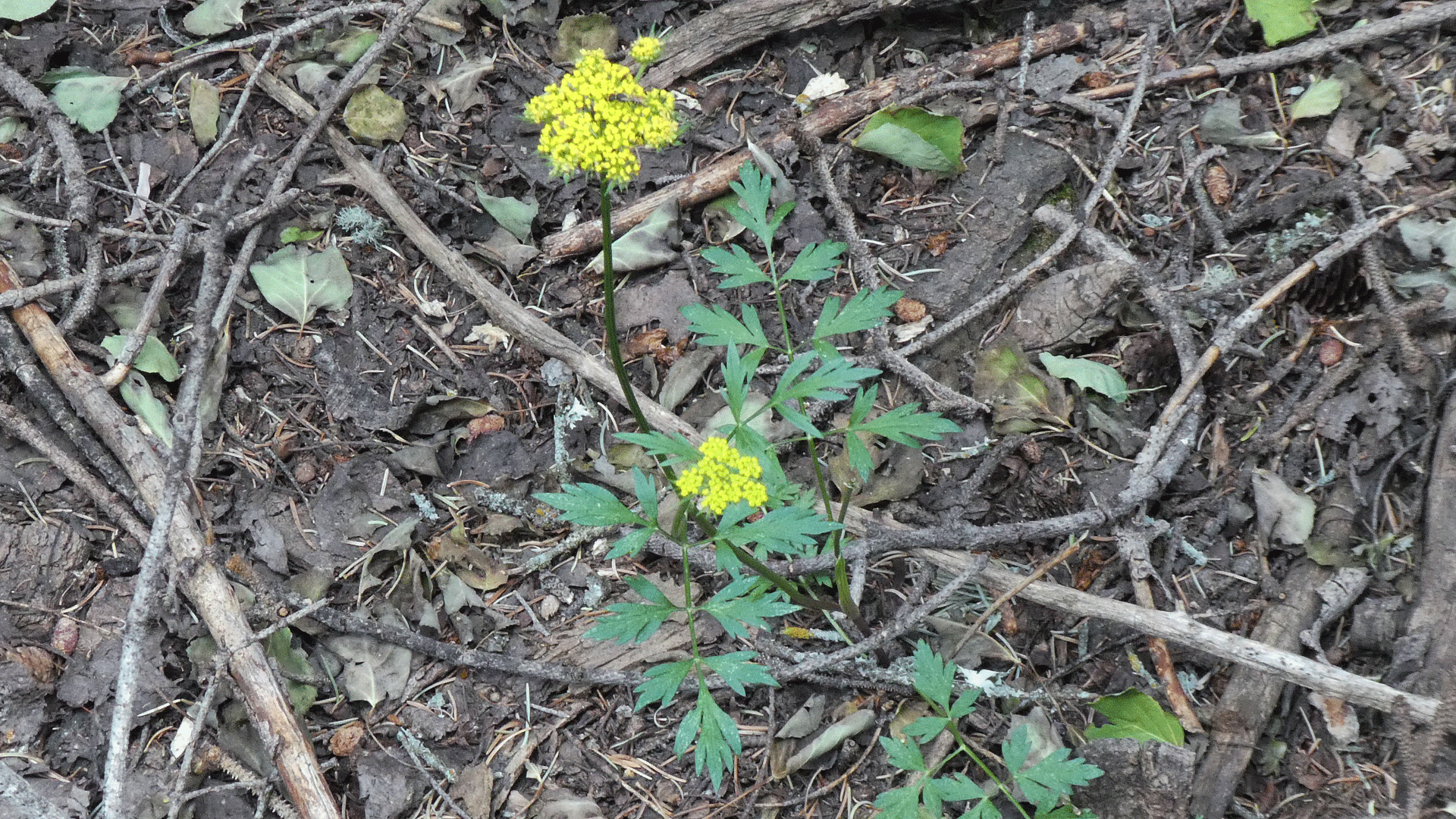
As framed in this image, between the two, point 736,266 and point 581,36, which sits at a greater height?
point 581,36

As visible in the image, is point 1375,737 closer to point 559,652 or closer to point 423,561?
point 559,652

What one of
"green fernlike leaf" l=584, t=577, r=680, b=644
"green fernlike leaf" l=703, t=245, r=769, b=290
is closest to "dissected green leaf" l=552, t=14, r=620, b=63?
"green fernlike leaf" l=703, t=245, r=769, b=290

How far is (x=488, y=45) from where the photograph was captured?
3.69 m

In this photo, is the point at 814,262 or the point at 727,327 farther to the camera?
the point at 814,262

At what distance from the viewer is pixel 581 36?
3.66 metres

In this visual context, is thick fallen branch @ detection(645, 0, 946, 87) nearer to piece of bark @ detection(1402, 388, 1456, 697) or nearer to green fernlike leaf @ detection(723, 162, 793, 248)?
green fernlike leaf @ detection(723, 162, 793, 248)

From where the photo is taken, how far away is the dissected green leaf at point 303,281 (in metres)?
3.27

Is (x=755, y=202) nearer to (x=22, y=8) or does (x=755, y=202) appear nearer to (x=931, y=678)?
(x=931, y=678)

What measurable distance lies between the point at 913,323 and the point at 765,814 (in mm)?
1718

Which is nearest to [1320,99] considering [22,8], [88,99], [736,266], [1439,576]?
[1439,576]

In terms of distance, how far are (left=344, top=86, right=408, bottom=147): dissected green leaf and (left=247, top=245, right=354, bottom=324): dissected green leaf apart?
517mm

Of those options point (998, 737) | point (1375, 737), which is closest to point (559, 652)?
point (998, 737)

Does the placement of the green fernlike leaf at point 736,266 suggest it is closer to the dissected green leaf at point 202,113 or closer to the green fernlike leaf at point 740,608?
the green fernlike leaf at point 740,608

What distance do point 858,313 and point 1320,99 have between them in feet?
6.52
